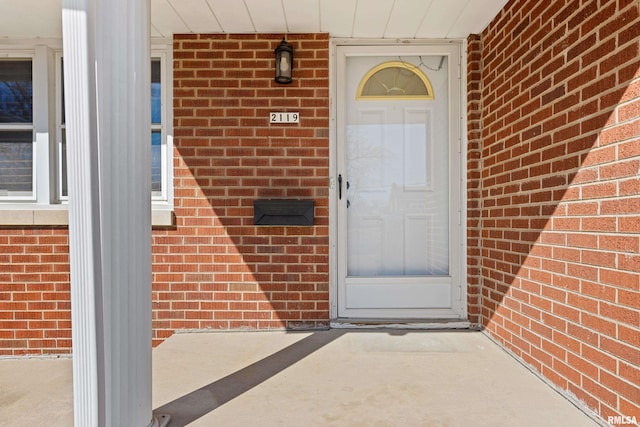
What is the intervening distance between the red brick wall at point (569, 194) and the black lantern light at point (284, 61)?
1.69 m

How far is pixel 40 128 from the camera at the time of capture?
3580mm

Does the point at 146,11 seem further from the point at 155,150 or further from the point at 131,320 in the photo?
the point at 155,150

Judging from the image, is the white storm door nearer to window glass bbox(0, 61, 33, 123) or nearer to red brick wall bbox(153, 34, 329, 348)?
red brick wall bbox(153, 34, 329, 348)

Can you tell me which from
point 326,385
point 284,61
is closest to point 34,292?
point 326,385

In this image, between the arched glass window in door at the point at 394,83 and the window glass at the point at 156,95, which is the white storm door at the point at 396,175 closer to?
the arched glass window in door at the point at 394,83

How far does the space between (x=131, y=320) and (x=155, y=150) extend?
7.63 feet

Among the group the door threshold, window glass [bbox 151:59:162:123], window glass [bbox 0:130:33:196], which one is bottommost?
the door threshold

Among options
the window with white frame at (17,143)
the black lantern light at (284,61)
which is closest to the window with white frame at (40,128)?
the window with white frame at (17,143)

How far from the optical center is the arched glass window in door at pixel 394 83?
360 cm

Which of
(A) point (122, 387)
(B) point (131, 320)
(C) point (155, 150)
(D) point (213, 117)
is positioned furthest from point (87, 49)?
(C) point (155, 150)

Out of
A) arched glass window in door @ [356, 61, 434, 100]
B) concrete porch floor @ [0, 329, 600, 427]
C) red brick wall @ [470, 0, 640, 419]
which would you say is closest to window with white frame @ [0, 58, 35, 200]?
concrete porch floor @ [0, 329, 600, 427]

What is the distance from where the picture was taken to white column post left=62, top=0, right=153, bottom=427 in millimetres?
1550

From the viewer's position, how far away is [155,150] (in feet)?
12.0

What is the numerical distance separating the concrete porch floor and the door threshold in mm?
163
